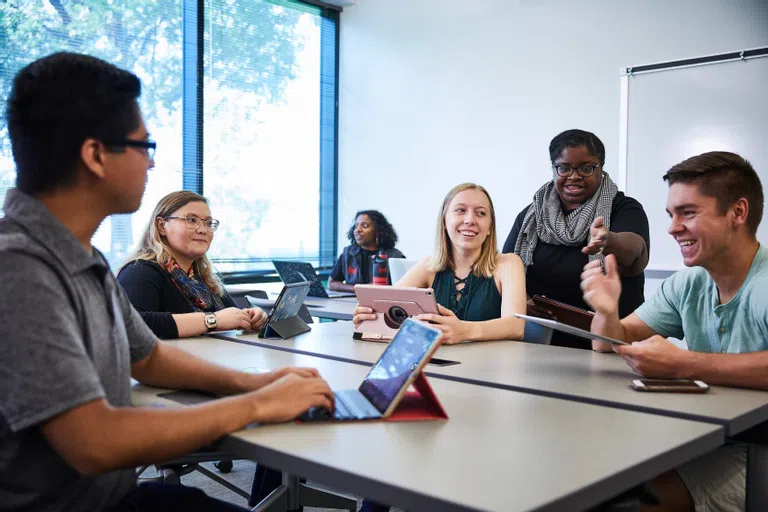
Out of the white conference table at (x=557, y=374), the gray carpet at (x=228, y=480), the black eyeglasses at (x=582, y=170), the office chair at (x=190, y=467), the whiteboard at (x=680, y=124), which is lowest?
the gray carpet at (x=228, y=480)

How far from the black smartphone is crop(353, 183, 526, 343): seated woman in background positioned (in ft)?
2.94

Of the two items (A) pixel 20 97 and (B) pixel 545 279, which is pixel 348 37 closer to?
(B) pixel 545 279

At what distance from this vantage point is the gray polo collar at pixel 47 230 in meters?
1.16

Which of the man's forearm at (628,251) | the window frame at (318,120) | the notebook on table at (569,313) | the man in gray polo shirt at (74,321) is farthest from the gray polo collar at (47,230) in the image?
the window frame at (318,120)

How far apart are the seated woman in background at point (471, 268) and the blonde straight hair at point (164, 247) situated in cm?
79

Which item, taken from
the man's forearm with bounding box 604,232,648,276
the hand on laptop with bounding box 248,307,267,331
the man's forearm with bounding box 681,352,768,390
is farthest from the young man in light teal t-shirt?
the hand on laptop with bounding box 248,307,267,331

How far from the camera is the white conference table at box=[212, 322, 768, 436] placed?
1.54 metres

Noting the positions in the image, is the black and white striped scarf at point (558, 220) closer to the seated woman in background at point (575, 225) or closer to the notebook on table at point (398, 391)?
the seated woman in background at point (575, 225)

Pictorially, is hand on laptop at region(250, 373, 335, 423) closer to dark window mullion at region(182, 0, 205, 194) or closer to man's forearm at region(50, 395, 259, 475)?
man's forearm at region(50, 395, 259, 475)

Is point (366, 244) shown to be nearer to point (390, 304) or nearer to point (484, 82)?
point (484, 82)

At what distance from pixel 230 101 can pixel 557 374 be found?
15.4 feet

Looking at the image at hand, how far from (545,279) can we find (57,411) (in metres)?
→ 2.30

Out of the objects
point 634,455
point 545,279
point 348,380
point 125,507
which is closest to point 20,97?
point 125,507

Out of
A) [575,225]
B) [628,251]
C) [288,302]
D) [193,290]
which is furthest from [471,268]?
[193,290]
